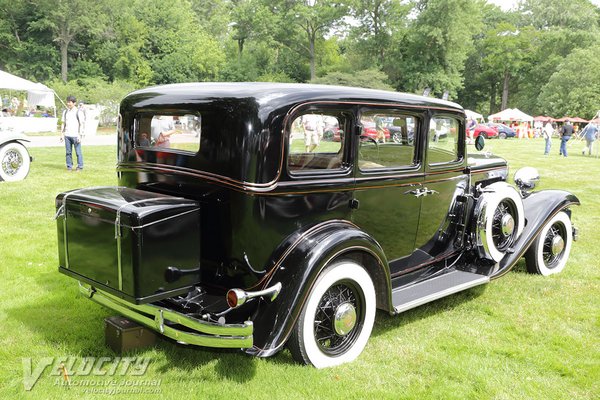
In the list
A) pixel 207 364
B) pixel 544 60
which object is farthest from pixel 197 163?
pixel 544 60

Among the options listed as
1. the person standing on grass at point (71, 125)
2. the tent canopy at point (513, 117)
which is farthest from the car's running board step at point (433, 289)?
the tent canopy at point (513, 117)

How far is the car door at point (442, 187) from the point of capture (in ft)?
14.3

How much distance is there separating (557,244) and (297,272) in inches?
144

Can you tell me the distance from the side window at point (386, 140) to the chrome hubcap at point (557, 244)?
230 centimetres

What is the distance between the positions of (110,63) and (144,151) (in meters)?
51.5

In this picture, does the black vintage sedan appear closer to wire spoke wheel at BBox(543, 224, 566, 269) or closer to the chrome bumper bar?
the chrome bumper bar

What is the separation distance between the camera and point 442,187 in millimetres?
4535

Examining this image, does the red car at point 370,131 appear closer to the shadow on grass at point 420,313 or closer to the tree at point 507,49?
the shadow on grass at point 420,313

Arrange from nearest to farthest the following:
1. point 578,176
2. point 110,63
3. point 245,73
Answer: point 578,176, point 110,63, point 245,73

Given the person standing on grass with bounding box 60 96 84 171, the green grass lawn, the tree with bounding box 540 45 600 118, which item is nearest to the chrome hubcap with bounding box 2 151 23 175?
the person standing on grass with bounding box 60 96 84 171

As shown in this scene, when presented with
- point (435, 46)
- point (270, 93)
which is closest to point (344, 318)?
point (270, 93)

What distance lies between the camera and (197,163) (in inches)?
133

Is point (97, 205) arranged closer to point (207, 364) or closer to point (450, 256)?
point (207, 364)

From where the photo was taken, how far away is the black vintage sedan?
119 inches
